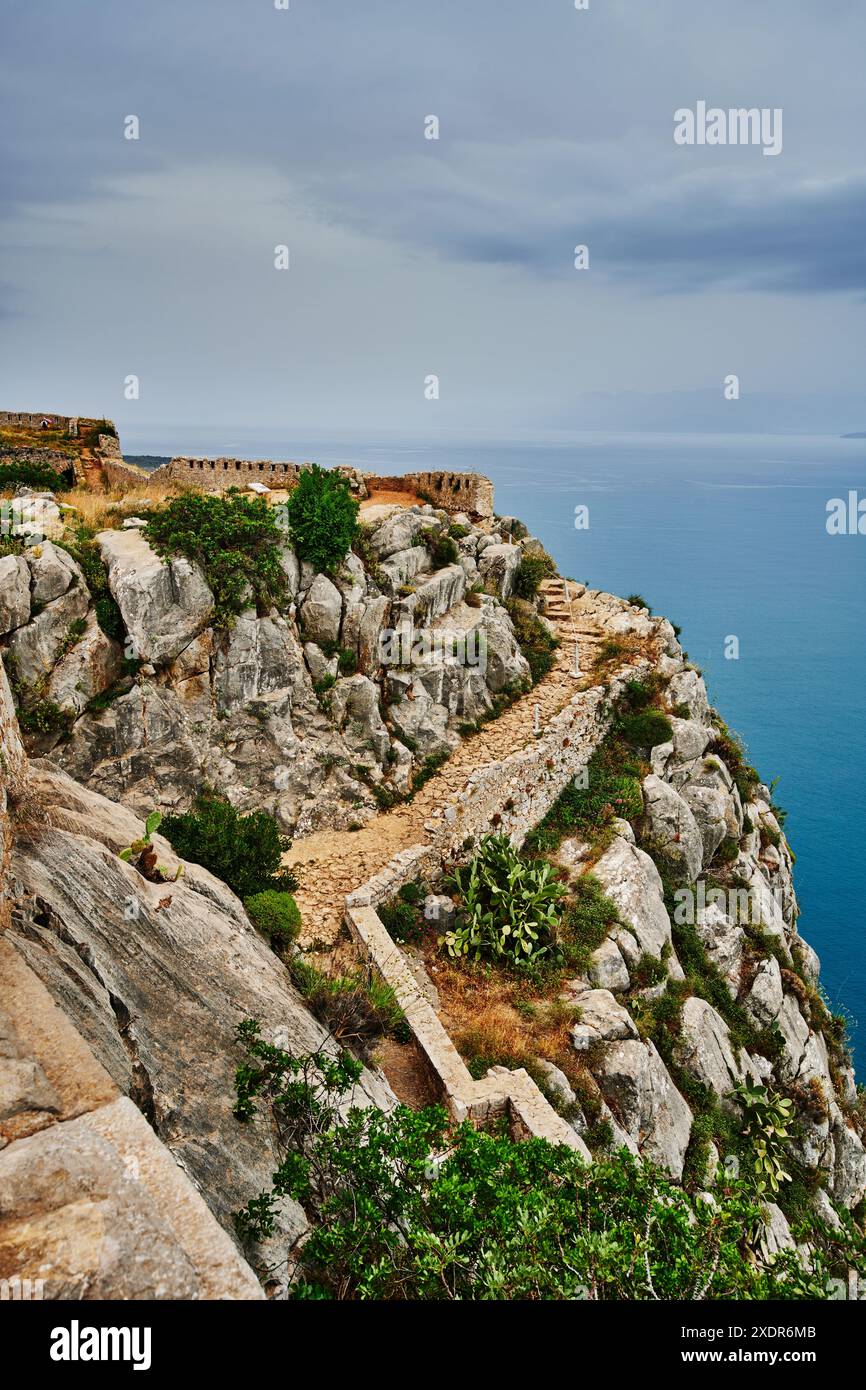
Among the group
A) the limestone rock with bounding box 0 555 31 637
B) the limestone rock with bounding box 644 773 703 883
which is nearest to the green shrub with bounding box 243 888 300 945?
the limestone rock with bounding box 0 555 31 637

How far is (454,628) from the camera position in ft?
80.5

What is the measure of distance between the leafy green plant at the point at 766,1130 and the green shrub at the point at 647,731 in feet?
34.5

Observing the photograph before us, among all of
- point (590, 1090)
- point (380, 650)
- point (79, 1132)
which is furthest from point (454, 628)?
point (79, 1132)

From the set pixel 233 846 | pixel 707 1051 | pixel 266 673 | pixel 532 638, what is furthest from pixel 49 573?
pixel 707 1051

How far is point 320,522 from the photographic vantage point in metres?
21.5

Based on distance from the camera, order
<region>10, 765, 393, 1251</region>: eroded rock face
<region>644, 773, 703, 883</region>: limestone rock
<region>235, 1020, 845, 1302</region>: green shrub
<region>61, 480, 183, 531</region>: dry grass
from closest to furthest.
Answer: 1. <region>235, 1020, 845, 1302</region>: green shrub
2. <region>10, 765, 393, 1251</region>: eroded rock face
3. <region>61, 480, 183, 531</region>: dry grass
4. <region>644, 773, 703, 883</region>: limestone rock

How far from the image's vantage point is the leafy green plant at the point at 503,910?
1688 centimetres

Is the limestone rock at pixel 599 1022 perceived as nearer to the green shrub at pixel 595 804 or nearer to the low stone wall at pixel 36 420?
the green shrub at pixel 595 804

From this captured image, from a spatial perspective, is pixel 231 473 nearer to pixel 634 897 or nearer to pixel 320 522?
pixel 320 522

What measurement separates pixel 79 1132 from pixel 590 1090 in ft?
38.0

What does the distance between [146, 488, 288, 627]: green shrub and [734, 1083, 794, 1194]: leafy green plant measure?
677 inches

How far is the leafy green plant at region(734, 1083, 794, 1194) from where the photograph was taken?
55.2 ft

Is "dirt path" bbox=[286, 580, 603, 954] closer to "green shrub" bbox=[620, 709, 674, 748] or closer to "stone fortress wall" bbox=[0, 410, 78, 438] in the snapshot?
"green shrub" bbox=[620, 709, 674, 748]
